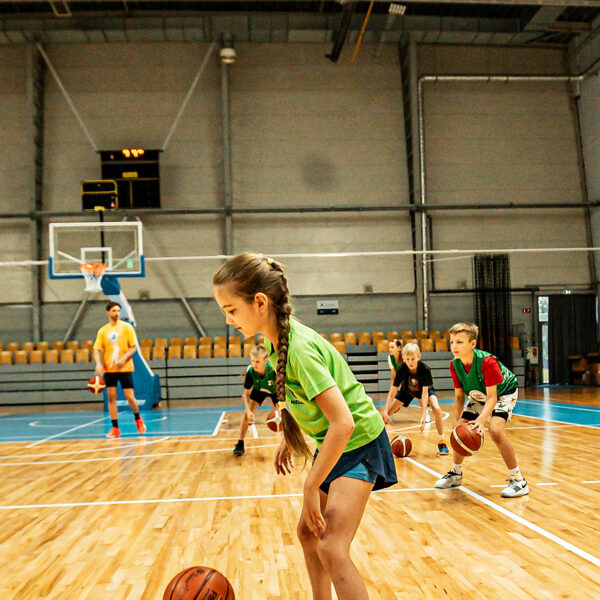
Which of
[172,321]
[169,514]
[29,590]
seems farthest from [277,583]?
[172,321]

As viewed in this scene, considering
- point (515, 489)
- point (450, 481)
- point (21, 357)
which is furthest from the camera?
point (21, 357)

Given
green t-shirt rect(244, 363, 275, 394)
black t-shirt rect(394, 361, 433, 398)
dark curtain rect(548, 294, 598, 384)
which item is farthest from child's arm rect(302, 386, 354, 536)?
dark curtain rect(548, 294, 598, 384)

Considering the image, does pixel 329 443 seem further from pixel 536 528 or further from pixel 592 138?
pixel 592 138

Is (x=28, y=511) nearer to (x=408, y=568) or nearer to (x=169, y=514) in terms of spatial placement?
(x=169, y=514)

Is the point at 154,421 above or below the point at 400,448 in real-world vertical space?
below

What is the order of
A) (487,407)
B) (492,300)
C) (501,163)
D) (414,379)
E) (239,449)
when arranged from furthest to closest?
1. (501,163)
2. (492,300)
3. (414,379)
4. (239,449)
5. (487,407)

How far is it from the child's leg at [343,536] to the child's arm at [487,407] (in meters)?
2.56

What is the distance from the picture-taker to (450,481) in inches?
199

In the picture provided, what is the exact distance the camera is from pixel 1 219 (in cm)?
1712

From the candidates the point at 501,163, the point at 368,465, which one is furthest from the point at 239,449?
the point at 501,163

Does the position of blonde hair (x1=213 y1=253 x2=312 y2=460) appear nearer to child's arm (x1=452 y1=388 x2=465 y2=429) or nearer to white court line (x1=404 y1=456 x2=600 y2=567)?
white court line (x1=404 y1=456 x2=600 y2=567)

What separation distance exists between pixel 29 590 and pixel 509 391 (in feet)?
11.7

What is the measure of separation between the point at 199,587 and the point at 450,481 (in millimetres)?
3162

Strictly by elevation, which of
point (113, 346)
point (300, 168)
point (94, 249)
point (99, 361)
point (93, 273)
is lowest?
point (99, 361)
